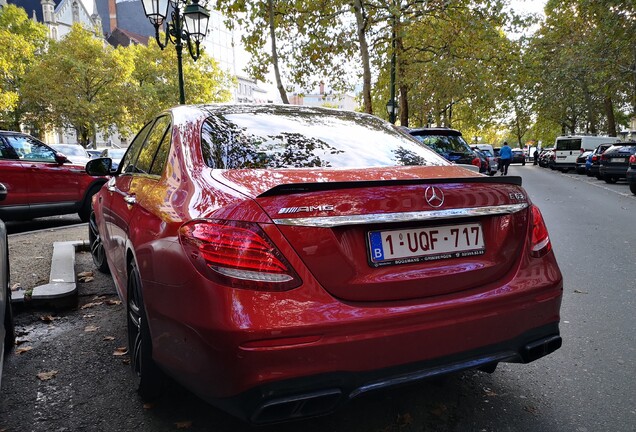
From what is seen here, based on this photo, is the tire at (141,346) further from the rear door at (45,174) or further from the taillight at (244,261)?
the rear door at (45,174)

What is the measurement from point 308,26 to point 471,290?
1937 centimetres

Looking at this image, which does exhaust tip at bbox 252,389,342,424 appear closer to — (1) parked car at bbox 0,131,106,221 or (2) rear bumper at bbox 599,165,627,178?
(1) parked car at bbox 0,131,106,221

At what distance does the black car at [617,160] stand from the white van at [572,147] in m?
11.2

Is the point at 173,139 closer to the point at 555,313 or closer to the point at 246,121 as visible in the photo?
the point at 246,121

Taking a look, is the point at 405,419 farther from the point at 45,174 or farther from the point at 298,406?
the point at 45,174

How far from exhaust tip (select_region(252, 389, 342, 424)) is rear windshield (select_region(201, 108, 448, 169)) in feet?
3.52

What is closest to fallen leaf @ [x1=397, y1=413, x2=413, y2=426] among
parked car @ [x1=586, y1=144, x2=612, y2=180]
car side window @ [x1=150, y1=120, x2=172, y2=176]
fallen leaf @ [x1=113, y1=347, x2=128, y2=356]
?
car side window @ [x1=150, y1=120, x2=172, y2=176]

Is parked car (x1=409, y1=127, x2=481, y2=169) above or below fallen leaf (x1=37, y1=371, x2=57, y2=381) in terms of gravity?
above

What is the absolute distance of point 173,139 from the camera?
2.90m

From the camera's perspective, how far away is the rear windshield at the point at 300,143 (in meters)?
2.61

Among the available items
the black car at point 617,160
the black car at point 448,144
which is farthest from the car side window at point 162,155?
the black car at point 617,160

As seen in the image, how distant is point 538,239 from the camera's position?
2561mm

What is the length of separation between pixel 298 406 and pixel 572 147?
109ft

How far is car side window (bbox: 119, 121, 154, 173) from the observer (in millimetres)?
3882
